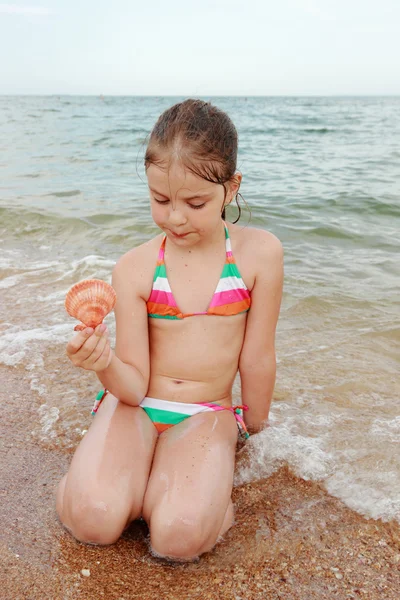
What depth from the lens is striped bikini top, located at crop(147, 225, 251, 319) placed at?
2.71m

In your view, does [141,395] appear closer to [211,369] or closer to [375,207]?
[211,369]

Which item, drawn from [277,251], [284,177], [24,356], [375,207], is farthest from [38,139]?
[277,251]

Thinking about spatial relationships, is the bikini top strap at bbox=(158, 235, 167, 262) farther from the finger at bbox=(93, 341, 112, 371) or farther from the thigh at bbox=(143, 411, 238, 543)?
the thigh at bbox=(143, 411, 238, 543)

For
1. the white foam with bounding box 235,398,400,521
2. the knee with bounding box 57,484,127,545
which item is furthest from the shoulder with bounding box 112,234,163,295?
the white foam with bounding box 235,398,400,521

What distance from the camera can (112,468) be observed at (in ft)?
7.86

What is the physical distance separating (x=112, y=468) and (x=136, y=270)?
898 millimetres

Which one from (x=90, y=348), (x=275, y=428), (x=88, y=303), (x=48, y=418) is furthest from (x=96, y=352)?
(x=275, y=428)

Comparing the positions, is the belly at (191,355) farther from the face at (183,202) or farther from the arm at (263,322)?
the face at (183,202)

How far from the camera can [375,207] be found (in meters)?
8.99

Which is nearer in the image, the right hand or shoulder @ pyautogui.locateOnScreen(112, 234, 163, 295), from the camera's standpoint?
the right hand

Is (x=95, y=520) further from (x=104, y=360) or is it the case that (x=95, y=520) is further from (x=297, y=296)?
(x=297, y=296)

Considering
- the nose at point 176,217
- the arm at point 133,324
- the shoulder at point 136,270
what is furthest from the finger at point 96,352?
the nose at point 176,217

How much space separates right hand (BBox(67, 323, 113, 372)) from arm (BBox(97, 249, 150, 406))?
31 centimetres

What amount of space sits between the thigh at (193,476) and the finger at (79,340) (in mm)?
657
